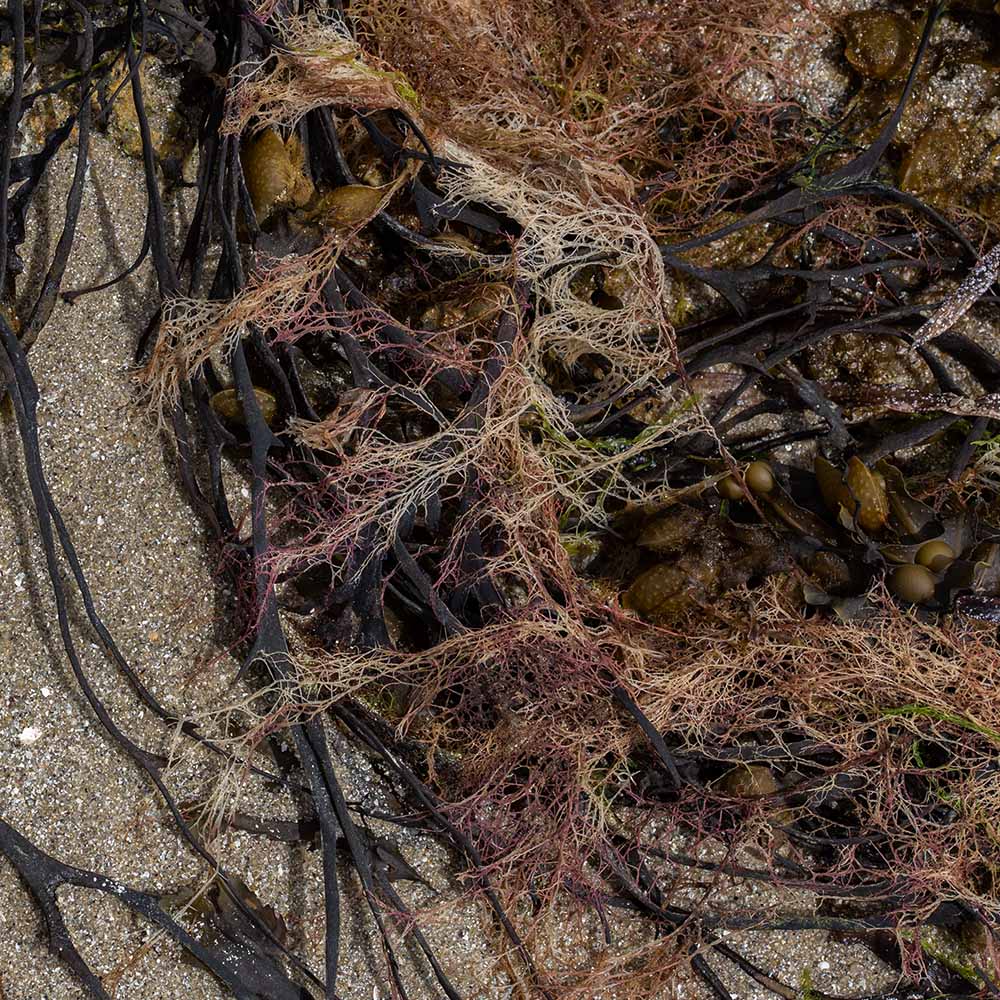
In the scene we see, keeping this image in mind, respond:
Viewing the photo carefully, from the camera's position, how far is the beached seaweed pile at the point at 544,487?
1284 millimetres

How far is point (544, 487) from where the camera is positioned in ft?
4.39

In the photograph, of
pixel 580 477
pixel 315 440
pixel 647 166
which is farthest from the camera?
pixel 647 166

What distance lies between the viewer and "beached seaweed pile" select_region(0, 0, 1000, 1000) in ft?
4.21

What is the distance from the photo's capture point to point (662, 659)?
1340 millimetres

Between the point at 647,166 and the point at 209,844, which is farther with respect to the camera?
the point at 647,166

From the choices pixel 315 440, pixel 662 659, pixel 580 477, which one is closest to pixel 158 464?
pixel 315 440

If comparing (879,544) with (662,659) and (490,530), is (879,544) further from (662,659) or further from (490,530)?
(490,530)

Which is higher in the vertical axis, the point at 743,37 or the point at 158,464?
the point at 743,37

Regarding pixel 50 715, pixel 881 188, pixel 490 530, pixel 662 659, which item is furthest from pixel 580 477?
pixel 50 715

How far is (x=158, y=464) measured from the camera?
52.8 inches

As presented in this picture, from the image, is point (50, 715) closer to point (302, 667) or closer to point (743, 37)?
point (302, 667)

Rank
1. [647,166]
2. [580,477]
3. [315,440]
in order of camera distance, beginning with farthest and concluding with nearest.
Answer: [647,166] < [580,477] < [315,440]

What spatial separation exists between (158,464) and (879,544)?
1.08 m

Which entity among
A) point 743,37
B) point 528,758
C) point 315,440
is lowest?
point 528,758
